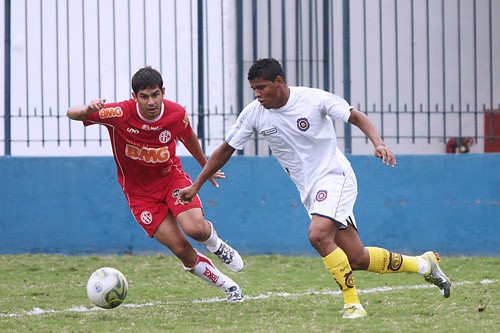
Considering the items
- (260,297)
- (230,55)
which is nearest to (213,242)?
(260,297)

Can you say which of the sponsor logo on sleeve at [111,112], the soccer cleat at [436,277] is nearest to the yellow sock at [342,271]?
the soccer cleat at [436,277]

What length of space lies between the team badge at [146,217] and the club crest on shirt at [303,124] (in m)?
1.49

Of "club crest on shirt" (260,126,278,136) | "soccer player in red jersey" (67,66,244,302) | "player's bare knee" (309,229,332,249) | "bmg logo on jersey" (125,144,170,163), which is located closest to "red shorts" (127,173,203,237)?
"soccer player in red jersey" (67,66,244,302)

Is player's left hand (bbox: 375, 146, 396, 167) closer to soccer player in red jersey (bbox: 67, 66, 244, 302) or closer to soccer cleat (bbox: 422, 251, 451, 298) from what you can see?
soccer cleat (bbox: 422, 251, 451, 298)

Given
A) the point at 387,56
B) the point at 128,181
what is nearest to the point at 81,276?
the point at 128,181

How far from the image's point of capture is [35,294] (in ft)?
28.9

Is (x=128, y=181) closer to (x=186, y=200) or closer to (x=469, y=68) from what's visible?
(x=186, y=200)

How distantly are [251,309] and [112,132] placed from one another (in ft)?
5.70

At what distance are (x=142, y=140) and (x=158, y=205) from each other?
511 mm

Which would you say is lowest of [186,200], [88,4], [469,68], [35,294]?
[35,294]

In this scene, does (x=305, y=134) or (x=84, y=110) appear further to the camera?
(x=84, y=110)

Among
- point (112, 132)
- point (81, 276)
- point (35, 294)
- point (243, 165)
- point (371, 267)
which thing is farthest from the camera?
point (243, 165)

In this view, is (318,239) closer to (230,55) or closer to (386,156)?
(386,156)

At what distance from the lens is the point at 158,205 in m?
8.26
